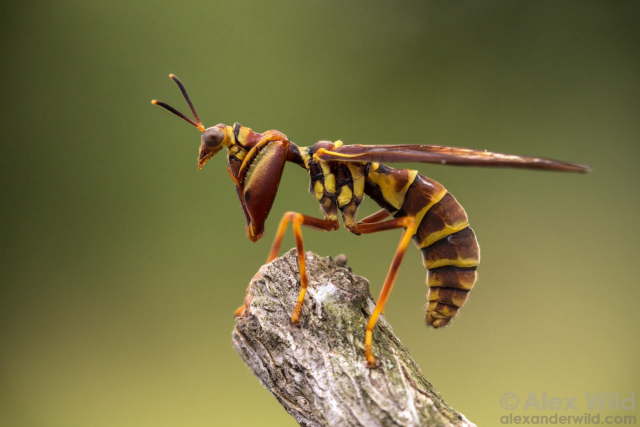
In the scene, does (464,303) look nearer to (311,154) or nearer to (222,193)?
(311,154)

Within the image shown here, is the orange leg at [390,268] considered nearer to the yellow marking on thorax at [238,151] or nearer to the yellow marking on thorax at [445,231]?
the yellow marking on thorax at [445,231]

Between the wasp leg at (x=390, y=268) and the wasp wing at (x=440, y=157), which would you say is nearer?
the wasp leg at (x=390, y=268)

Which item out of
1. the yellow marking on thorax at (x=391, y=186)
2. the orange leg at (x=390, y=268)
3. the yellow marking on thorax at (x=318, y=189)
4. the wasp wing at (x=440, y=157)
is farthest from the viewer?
the yellow marking on thorax at (x=318, y=189)

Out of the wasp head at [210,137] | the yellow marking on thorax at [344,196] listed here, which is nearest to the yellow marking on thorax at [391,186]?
the yellow marking on thorax at [344,196]

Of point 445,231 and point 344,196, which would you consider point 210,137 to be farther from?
point 445,231

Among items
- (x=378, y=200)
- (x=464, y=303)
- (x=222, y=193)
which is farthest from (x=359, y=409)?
(x=222, y=193)

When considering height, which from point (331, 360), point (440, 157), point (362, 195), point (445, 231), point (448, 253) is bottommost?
point (331, 360)

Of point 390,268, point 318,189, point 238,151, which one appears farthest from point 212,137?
point 390,268
